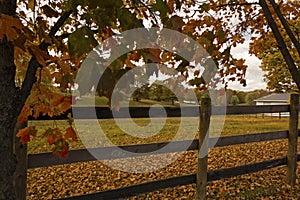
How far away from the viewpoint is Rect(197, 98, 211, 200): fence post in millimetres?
3752

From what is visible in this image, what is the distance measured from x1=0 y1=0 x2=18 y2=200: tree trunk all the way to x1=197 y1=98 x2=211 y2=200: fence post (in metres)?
2.66

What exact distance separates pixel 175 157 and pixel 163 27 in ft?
17.8

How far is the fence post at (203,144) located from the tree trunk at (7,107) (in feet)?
8.72

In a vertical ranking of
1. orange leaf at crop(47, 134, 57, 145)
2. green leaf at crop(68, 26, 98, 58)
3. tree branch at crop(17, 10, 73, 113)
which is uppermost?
green leaf at crop(68, 26, 98, 58)

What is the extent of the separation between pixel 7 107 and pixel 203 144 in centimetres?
277

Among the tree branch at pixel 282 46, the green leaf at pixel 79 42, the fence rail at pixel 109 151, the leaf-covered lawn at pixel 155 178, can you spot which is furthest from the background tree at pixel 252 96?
the green leaf at pixel 79 42

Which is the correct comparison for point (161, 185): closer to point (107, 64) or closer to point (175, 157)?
point (107, 64)

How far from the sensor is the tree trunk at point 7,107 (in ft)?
4.62

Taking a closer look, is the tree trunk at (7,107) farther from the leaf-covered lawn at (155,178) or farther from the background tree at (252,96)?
the background tree at (252,96)

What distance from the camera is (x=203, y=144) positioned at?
3754mm

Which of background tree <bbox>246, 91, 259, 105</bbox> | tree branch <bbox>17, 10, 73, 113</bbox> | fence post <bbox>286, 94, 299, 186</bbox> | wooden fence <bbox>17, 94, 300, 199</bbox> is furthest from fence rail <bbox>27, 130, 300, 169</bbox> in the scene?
background tree <bbox>246, 91, 259, 105</bbox>

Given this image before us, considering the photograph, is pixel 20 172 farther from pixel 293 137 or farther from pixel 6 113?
pixel 293 137

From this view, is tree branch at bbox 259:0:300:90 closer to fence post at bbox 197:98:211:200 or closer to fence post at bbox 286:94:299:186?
fence post at bbox 286:94:299:186

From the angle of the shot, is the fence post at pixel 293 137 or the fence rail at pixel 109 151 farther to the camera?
the fence post at pixel 293 137
